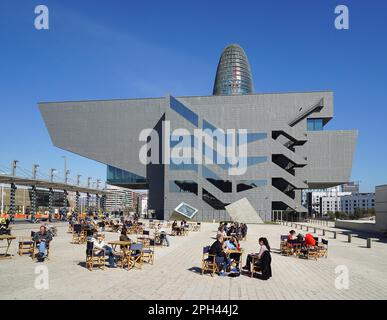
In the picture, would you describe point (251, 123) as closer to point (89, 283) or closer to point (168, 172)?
point (168, 172)

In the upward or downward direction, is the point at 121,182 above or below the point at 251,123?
below

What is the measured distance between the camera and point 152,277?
10977 millimetres

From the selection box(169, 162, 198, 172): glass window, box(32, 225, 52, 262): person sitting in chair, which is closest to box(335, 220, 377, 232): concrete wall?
box(169, 162, 198, 172): glass window

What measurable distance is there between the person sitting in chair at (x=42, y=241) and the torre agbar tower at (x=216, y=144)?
4107cm

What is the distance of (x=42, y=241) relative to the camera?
1417cm

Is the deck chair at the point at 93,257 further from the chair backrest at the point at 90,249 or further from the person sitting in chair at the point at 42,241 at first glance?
the person sitting in chair at the point at 42,241

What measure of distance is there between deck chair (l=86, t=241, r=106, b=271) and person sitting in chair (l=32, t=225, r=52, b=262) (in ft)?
7.49

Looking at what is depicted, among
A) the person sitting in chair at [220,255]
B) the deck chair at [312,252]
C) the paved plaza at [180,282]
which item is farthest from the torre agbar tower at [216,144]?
the person sitting in chair at [220,255]

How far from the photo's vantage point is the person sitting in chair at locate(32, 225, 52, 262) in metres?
13.7

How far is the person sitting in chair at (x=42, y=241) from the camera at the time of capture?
1369cm
